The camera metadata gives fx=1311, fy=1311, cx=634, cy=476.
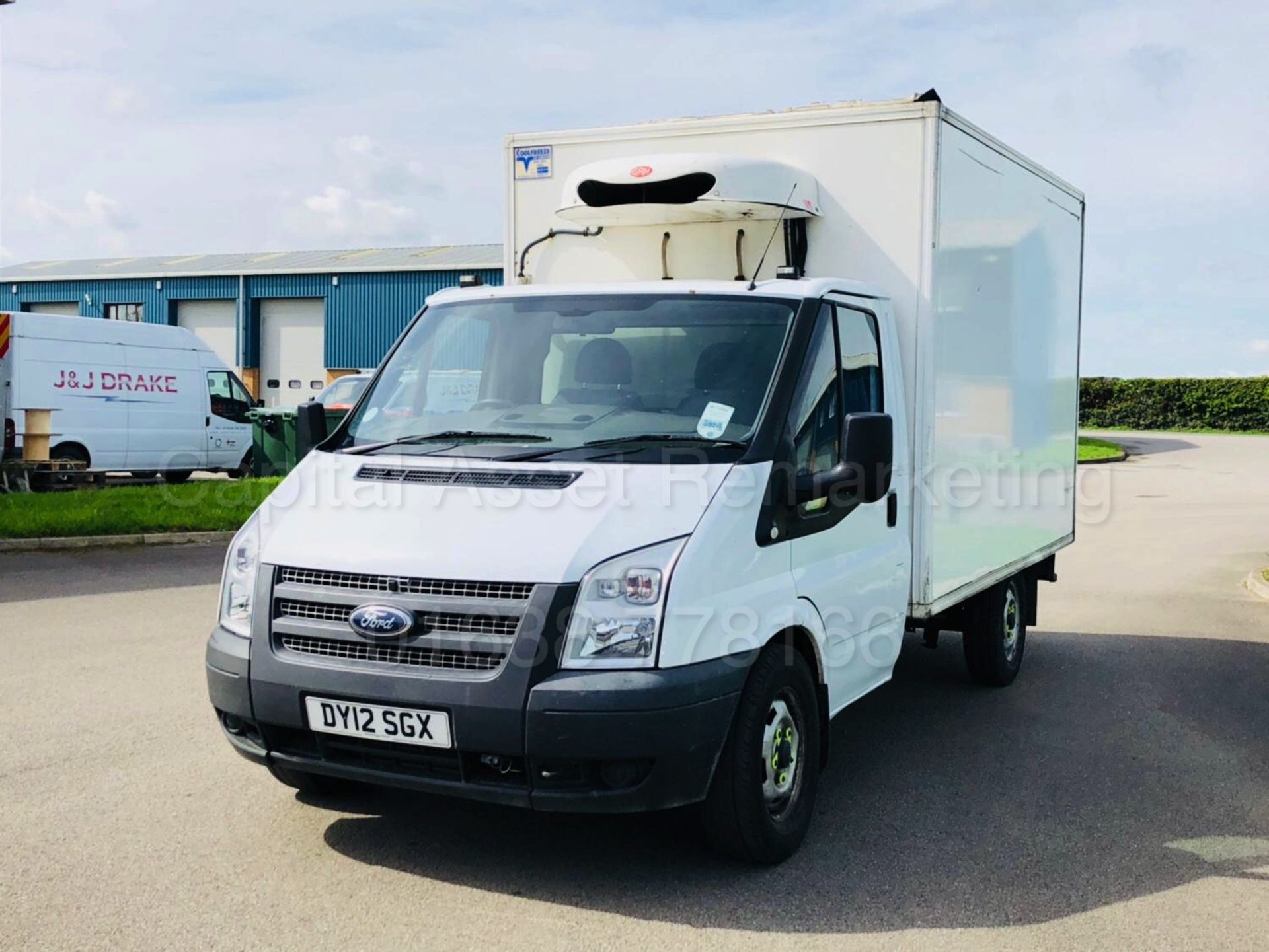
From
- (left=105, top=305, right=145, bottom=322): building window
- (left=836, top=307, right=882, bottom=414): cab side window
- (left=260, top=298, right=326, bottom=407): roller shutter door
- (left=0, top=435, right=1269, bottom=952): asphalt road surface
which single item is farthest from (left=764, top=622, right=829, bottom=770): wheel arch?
(left=105, top=305, right=145, bottom=322): building window

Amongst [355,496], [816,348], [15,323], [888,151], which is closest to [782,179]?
[888,151]

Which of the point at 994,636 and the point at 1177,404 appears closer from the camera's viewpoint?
the point at 994,636

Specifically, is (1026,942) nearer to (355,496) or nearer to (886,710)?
(355,496)

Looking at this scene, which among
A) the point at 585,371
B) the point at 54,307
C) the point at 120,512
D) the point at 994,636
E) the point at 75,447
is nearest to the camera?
the point at 585,371

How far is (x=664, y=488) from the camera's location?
4.46 meters

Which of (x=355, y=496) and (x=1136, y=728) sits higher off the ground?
(x=355, y=496)

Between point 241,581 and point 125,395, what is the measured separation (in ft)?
54.9

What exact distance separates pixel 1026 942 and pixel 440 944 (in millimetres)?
1823

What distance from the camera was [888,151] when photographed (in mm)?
5977

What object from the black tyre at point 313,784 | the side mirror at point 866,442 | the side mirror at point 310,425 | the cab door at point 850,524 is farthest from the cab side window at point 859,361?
the black tyre at point 313,784

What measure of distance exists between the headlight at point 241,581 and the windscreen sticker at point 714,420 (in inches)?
65.0

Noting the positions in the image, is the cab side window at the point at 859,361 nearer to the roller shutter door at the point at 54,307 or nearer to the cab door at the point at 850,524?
the cab door at the point at 850,524

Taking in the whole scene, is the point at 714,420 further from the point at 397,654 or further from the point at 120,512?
the point at 120,512

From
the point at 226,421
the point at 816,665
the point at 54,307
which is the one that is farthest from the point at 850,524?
the point at 54,307
